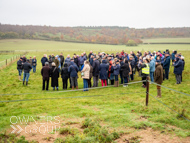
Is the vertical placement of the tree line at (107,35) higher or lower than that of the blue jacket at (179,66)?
higher

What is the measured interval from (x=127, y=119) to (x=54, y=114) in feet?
9.67

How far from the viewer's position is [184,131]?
620 cm

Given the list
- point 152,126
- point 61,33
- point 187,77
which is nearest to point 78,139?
point 152,126

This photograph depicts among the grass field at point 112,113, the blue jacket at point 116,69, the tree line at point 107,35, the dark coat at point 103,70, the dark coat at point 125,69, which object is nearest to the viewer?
the grass field at point 112,113

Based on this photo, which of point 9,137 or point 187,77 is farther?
point 187,77

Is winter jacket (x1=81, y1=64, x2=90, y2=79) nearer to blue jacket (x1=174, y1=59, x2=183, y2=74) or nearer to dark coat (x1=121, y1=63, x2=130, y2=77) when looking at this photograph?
dark coat (x1=121, y1=63, x2=130, y2=77)

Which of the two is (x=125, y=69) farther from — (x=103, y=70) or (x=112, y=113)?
(x=112, y=113)

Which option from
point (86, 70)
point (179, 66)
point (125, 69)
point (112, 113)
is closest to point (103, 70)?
point (86, 70)

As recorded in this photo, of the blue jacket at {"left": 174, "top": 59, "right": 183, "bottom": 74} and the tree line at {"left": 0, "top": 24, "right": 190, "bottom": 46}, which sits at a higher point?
the tree line at {"left": 0, "top": 24, "right": 190, "bottom": 46}

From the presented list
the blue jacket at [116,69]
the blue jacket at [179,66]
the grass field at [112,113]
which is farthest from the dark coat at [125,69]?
the blue jacket at [179,66]

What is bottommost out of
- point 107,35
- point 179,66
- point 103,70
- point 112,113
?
point 112,113

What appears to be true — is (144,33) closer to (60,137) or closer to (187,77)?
(187,77)

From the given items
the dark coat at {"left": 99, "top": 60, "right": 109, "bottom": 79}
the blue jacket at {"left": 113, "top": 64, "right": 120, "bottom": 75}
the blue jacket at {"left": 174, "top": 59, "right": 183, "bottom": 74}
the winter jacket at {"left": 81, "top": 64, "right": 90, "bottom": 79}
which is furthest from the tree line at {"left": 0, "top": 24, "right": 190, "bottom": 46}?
the winter jacket at {"left": 81, "top": 64, "right": 90, "bottom": 79}

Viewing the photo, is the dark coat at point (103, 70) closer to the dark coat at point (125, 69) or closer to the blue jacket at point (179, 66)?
the dark coat at point (125, 69)
